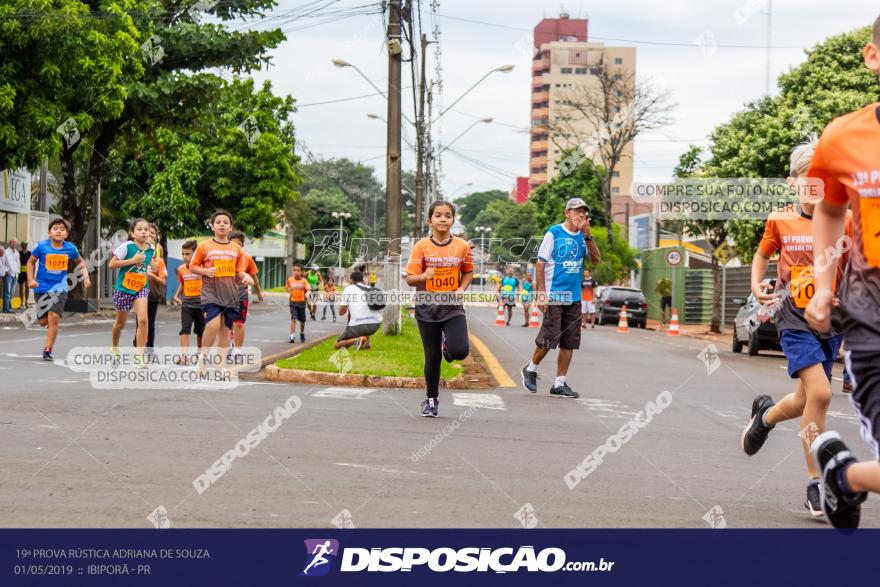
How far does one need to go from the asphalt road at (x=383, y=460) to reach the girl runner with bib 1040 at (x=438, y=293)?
54 cm

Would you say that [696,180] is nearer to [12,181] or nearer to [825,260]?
[12,181]

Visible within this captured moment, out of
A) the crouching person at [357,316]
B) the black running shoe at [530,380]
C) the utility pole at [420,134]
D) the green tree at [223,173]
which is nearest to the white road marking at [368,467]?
the black running shoe at [530,380]

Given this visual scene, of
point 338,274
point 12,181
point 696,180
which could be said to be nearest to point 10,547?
point 696,180

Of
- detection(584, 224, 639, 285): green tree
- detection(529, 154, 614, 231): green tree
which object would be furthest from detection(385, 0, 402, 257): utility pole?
detection(529, 154, 614, 231): green tree

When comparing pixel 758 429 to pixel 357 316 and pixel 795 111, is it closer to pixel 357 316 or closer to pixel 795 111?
pixel 357 316

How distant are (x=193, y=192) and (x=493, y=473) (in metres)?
45.0

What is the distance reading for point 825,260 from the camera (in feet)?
13.9

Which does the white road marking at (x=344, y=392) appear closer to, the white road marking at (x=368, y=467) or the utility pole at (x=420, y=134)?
the white road marking at (x=368, y=467)

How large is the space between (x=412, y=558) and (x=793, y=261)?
10.5 ft

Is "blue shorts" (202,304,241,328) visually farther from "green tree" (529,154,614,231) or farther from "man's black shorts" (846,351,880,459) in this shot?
"green tree" (529,154,614,231)

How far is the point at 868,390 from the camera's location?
3.85 m

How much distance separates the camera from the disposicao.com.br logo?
4277 millimetres

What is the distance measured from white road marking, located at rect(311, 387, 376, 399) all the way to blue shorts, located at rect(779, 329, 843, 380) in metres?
5.88

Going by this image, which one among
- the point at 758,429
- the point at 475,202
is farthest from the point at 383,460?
the point at 475,202
